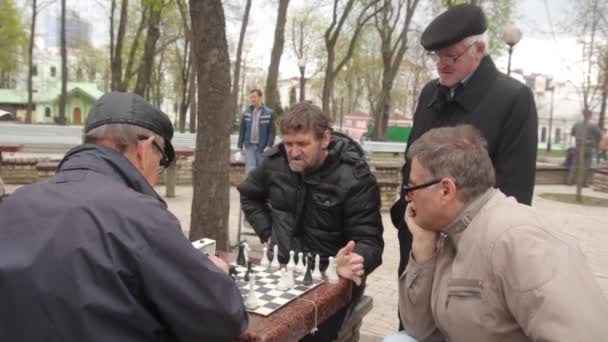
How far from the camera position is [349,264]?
253 centimetres

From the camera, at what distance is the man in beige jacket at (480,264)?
1474mm

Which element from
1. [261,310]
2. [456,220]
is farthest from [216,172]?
[456,220]

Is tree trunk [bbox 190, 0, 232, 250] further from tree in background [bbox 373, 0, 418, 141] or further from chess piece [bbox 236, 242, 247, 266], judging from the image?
tree in background [bbox 373, 0, 418, 141]

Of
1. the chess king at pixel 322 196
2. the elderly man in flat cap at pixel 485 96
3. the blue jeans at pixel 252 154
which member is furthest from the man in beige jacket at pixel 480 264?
the blue jeans at pixel 252 154

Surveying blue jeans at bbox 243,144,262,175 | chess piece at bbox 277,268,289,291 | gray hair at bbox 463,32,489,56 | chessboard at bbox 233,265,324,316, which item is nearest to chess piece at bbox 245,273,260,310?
chessboard at bbox 233,265,324,316

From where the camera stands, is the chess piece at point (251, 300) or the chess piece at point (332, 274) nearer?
the chess piece at point (251, 300)

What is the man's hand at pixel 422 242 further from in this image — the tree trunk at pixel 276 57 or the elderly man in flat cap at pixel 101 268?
the tree trunk at pixel 276 57

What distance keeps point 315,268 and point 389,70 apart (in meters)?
25.5

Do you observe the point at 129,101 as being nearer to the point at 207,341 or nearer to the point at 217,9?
the point at 207,341

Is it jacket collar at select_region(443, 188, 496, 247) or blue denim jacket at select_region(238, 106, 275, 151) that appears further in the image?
blue denim jacket at select_region(238, 106, 275, 151)

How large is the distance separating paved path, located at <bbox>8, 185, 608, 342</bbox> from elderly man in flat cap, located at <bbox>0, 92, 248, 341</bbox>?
1203 millimetres

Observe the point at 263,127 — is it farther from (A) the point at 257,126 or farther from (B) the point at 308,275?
(B) the point at 308,275

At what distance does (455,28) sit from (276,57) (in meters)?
14.4

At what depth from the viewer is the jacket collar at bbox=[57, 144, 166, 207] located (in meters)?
1.48
